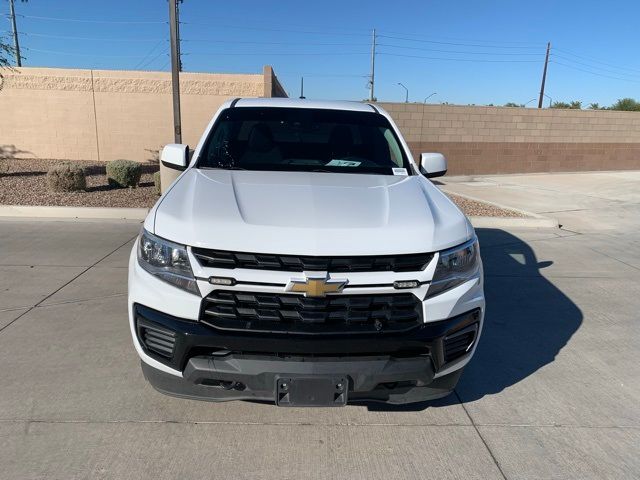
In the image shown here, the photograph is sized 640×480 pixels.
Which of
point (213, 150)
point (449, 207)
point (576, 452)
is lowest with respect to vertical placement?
point (576, 452)

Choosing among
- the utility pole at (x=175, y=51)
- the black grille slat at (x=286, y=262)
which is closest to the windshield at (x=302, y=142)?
the black grille slat at (x=286, y=262)

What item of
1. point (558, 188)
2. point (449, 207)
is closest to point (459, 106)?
point (558, 188)

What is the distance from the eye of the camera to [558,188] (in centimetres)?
Result: 1461

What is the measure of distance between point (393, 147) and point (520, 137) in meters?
14.9

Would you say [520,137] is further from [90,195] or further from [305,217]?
[305,217]

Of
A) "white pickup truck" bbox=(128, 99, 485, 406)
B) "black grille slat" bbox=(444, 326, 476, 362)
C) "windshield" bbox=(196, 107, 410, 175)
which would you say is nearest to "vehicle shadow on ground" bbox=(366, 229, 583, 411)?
"black grille slat" bbox=(444, 326, 476, 362)

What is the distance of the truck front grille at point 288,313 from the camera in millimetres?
2496

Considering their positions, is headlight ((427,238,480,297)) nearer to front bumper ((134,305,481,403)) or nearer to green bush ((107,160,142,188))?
front bumper ((134,305,481,403))

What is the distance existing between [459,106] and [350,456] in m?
15.2

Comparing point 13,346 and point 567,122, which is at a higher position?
point 567,122

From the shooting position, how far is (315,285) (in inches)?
97.6

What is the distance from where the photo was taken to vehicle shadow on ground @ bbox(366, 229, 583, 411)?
3637mm

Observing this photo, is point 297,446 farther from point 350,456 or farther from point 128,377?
point 128,377

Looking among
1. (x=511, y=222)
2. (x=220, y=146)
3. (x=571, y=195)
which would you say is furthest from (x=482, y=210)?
(x=220, y=146)
